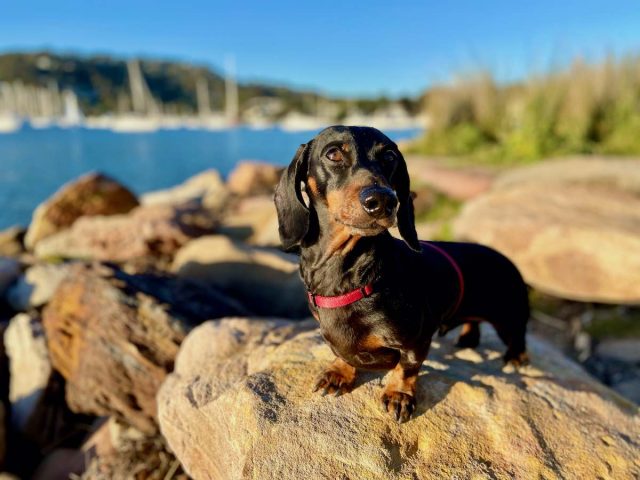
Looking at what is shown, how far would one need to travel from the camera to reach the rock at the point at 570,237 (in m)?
5.14

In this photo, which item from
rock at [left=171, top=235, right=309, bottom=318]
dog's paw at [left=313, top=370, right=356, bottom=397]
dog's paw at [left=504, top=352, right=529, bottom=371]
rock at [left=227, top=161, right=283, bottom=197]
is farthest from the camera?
rock at [left=227, top=161, right=283, bottom=197]

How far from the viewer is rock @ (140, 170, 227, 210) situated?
12.0m

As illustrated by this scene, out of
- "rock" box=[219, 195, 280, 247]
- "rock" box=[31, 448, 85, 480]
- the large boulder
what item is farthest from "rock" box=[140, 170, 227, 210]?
"rock" box=[31, 448, 85, 480]

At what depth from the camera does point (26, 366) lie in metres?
4.36

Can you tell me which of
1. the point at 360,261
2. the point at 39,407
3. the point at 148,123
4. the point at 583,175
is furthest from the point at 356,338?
the point at 148,123

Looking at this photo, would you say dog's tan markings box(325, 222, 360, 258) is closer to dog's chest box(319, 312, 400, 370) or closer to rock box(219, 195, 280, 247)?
dog's chest box(319, 312, 400, 370)

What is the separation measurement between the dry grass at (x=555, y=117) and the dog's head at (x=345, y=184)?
9.26 metres

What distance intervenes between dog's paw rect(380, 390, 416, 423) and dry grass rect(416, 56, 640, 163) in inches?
364

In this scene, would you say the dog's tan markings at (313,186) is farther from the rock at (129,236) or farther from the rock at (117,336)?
the rock at (129,236)

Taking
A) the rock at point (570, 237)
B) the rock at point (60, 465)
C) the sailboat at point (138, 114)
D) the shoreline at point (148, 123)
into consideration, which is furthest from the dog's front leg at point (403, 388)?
the sailboat at point (138, 114)

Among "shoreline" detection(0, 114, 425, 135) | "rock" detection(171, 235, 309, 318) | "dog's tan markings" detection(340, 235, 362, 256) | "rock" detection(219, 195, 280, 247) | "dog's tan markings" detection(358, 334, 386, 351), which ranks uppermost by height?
"dog's tan markings" detection(340, 235, 362, 256)

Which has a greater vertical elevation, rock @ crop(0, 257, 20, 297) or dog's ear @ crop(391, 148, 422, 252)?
dog's ear @ crop(391, 148, 422, 252)

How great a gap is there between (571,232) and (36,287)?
6.29m

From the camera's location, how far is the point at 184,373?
9.93ft
